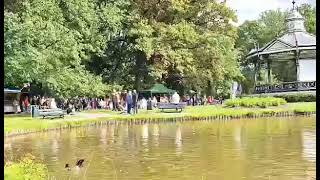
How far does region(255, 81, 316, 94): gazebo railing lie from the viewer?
1016 centimetres

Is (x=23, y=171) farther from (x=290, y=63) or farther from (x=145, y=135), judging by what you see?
(x=290, y=63)

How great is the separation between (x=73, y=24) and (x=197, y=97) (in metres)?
2.75

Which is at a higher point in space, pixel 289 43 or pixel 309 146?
pixel 289 43

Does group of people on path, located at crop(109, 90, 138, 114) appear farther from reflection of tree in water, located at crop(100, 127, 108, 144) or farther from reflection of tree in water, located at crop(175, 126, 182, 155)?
reflection of tree in water, located at crop(175, 126, 182, 155)

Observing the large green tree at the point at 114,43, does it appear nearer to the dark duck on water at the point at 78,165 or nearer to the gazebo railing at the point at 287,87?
the dark duck on water at the point at 78,165

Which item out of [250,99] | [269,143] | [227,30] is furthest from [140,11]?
[250,99]

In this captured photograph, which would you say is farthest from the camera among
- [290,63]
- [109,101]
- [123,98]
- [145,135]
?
[290,63]

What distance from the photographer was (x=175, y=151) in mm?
7812

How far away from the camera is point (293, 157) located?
7309 millimetres

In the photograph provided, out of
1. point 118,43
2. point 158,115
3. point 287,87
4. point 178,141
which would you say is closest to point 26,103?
point 118,43

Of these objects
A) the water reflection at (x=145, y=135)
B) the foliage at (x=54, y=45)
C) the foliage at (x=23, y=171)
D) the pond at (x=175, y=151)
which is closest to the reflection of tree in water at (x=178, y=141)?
the pond at (x=175, y=151)

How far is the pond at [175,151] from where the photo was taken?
6.12 m

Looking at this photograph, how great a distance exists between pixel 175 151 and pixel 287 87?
3919 mm

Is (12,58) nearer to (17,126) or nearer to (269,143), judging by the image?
(17,126)
